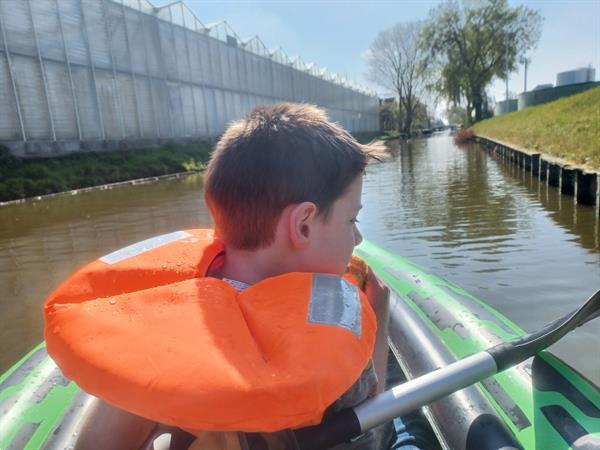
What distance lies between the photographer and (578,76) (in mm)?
27359

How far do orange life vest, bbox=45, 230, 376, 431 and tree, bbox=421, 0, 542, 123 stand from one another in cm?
3008

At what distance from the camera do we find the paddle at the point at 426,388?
0.80 meters

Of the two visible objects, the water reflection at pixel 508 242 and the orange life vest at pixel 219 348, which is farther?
the water reflection at pixel 508 242

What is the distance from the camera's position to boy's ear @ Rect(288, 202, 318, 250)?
877mm

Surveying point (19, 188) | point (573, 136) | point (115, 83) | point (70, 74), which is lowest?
point (19, 188)

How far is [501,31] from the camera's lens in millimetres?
27484

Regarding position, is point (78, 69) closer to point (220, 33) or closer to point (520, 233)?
point (220, 33)

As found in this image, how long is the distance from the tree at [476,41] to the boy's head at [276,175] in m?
29.9

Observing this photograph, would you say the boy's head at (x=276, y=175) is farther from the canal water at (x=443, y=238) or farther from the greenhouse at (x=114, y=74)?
the greenhouse at (x=114, y=74)

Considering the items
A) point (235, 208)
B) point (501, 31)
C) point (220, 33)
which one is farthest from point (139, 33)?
point (501, 31)

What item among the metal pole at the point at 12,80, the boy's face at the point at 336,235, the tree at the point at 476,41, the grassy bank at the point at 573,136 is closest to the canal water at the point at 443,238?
the grassy bank at the point at 573,136

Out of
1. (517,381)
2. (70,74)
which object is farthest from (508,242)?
(70,74)

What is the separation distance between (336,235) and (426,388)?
0.35 meters

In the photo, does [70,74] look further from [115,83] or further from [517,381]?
[517,381]
